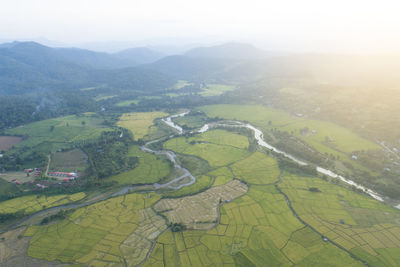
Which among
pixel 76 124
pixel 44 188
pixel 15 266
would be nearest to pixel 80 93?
pixel 76 124

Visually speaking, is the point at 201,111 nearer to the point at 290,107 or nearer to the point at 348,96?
the point at 290,107

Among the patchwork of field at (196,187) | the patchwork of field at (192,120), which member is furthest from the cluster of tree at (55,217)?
the patchwork of field at (192,120)

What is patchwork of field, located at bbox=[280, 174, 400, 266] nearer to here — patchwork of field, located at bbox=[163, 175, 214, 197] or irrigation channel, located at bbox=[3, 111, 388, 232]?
irrigation channel, located at bbox=[3, 111, 388, 232]

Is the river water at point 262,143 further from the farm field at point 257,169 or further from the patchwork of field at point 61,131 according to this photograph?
the patchwork of field at point 61,131

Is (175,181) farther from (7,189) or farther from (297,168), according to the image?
(7,189)

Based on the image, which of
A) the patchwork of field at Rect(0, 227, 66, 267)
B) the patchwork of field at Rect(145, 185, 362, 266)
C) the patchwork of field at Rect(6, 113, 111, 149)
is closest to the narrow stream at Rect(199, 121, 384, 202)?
the patchwork of field at Rect(145, 185, 362, 266)

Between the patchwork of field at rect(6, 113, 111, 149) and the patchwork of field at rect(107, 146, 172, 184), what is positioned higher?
the patchwork of field at rect(107, 146, 172, 184)

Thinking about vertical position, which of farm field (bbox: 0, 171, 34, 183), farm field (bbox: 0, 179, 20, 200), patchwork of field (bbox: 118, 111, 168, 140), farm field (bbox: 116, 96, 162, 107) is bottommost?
farm field (bbox: 116, 96, 162, 107)
